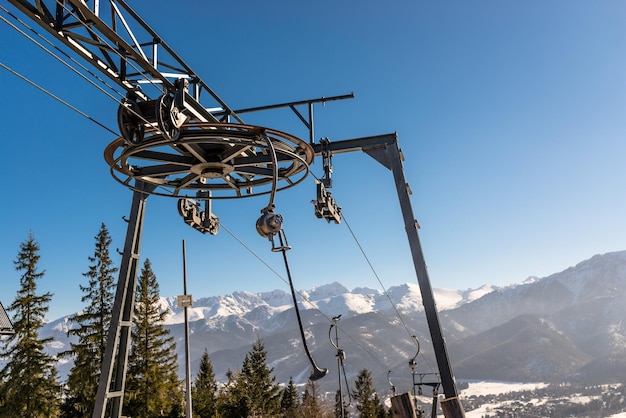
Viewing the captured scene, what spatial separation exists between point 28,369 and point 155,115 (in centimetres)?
2860

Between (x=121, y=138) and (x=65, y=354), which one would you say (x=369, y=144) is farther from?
(x=65, y=354)

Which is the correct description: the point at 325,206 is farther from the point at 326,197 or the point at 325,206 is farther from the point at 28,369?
the point at 28,369

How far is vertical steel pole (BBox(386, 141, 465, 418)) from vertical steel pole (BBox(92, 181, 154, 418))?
514 cm

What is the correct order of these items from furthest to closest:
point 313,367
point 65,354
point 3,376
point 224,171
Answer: point 65,354, point 3,376, point 224,171, point 313,367

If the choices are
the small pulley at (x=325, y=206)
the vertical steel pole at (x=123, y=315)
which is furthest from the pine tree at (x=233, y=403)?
the small pulley at (x=325, y=206)

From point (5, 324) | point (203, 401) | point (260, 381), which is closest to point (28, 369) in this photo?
point (5, 324)

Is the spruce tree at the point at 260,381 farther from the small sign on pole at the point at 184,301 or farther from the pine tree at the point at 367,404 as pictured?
the small sign on pole at the point at 184,301

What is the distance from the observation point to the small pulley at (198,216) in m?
8.80

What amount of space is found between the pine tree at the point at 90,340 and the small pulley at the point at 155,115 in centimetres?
2882

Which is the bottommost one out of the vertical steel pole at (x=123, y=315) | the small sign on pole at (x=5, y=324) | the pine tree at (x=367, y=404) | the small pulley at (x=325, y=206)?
the pine tree at (x=367, y=404)

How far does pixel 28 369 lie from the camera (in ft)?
90.5

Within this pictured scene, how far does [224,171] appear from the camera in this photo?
19.6ft

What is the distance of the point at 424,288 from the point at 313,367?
21.4ft

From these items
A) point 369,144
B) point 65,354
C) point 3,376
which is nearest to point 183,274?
point 369,144
